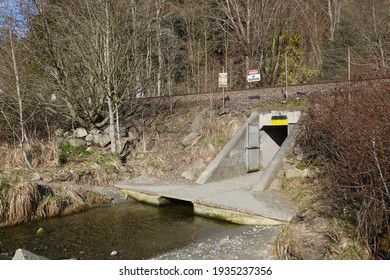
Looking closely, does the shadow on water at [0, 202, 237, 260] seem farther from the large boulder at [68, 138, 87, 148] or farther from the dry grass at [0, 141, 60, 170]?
the large boulder at [68, 138, 87, 148]

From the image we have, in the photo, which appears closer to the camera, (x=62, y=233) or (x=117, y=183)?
(x=62, y=233)

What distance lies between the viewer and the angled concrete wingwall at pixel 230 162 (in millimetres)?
12315

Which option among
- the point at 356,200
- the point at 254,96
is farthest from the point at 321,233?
the point at 254,96

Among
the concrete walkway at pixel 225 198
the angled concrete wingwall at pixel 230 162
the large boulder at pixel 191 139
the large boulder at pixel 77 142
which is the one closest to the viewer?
the concrete walkway at pixel 225 198

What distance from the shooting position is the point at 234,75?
2669cm

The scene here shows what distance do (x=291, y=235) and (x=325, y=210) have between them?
165cm

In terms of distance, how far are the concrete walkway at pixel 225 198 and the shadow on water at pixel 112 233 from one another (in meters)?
0.36

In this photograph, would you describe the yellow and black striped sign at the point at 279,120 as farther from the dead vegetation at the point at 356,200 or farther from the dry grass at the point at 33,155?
the dry grass at the point at 33,155

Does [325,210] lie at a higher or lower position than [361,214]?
lower

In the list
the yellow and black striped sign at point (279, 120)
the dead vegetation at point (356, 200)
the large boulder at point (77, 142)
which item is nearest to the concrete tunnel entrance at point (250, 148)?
the yellow and black striped sign at point (279, 120)

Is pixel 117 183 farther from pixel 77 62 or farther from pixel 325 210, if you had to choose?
pixel 325 210

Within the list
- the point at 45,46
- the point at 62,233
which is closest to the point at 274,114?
the point at 62,233

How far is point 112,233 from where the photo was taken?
8453 mm

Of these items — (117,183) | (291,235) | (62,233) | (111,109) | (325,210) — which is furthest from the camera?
(111,109)
